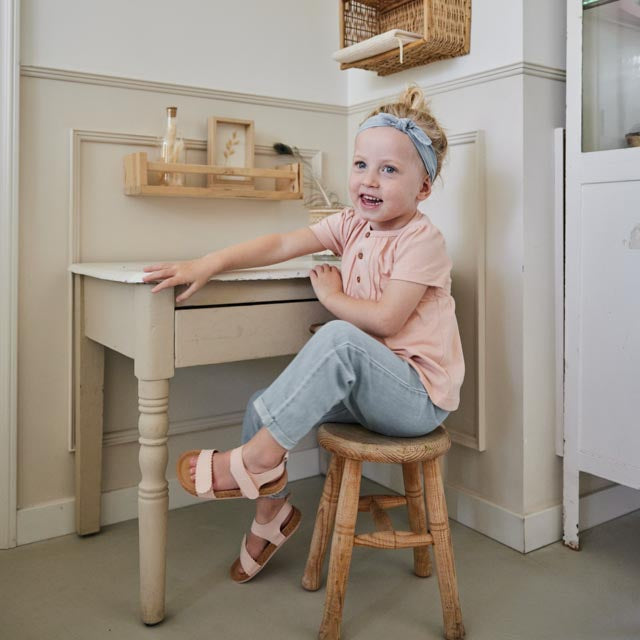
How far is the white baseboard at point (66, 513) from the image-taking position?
74.5 inches

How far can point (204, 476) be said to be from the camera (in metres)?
1.41

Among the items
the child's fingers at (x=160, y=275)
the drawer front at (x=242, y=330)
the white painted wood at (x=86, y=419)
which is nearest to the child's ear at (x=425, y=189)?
the drawer front at (x=242, y=330)

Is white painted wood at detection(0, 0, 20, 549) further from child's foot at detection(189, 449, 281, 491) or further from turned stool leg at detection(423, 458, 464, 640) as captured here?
turned stool leg at detection(423, 458, 464, 640)

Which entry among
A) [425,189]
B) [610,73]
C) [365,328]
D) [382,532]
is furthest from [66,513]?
[610,73]

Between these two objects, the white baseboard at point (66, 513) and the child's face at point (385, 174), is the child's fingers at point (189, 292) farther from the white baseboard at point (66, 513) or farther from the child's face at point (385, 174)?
the white baseboard at point (66, 513)

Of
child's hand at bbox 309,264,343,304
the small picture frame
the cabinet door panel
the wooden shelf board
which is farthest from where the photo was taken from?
the small picture frame

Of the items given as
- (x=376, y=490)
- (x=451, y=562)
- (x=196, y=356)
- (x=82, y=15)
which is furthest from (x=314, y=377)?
(x=82, y=15)

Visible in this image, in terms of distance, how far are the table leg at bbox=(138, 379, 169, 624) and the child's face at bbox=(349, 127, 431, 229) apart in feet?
1.95

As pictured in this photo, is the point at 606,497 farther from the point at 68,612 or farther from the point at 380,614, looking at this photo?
the point at 68,612

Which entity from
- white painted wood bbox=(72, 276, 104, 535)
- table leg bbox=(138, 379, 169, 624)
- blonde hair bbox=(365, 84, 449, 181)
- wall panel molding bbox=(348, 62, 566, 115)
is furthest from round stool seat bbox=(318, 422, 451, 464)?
wall panel molding bbox=(348, 62, 566, 115)

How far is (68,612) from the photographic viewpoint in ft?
5.07

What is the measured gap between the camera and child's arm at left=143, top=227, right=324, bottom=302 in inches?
56.1

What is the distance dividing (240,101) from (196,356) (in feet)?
3.29

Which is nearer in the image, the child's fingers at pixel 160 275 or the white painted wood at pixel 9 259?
the child's fingers at pixel 160 275
